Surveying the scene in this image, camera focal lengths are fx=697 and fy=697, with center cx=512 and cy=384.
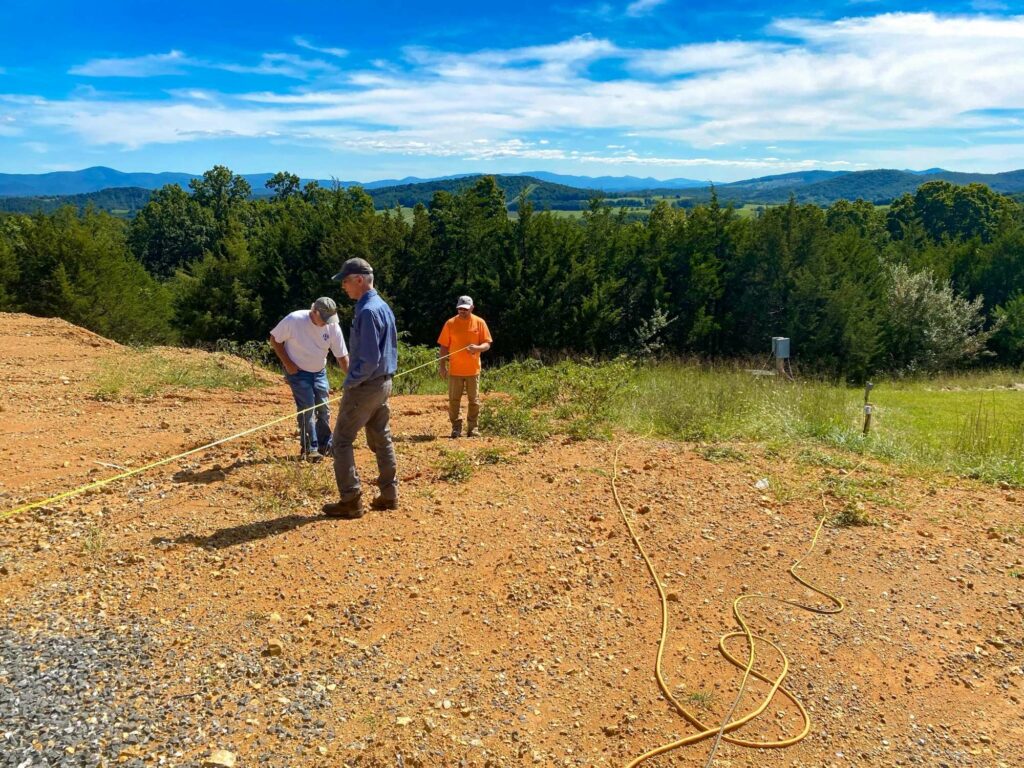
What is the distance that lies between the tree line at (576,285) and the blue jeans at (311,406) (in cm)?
1796

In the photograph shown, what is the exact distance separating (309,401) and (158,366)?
571cm

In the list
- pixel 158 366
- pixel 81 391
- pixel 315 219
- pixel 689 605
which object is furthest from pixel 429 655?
pixel 315 219

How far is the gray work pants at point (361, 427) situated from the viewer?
4.73 metres

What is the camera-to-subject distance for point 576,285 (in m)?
24.7

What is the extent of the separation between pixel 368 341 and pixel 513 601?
74.6 inches

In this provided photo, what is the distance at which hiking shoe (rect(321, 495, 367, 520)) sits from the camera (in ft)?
16.3

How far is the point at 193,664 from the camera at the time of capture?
330cm

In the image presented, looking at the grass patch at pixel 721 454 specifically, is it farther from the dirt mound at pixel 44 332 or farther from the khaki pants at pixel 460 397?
the dirt mound at pixel 44 332

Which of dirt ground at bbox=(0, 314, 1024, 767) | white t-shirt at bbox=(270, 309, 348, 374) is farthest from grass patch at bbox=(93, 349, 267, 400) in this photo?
white t-shirt at bbox=(270, 309, 348, 374)

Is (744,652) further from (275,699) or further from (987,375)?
(987,375)

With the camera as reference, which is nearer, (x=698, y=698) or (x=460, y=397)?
(x=698, y=698)

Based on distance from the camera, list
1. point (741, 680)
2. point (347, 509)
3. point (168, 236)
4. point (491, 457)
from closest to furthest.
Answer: point (741, 680)
point (347, 509)
point (491, 457)
point (168, 236)

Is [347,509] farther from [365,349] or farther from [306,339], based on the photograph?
[306,339]

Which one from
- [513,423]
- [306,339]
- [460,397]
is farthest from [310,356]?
[513,423]
